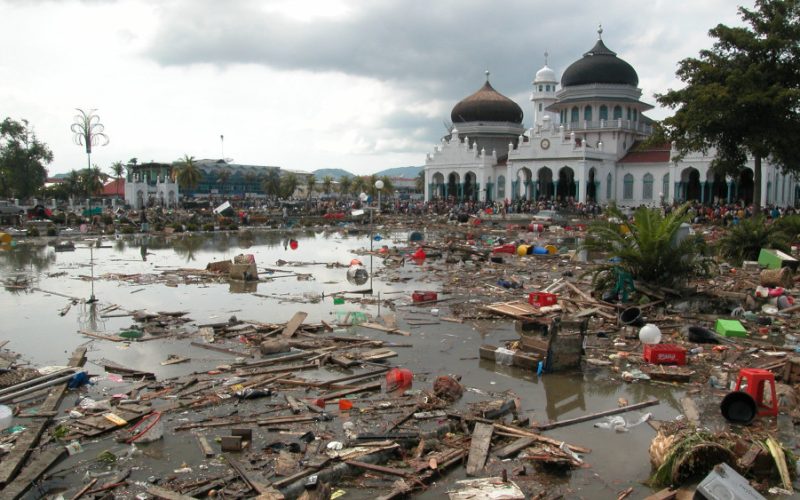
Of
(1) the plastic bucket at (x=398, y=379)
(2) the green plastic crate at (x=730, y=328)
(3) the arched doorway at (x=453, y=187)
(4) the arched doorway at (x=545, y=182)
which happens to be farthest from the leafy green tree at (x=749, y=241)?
(3) the arched doorway at (x=453, y=187)

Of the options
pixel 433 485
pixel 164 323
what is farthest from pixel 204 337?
pixel 433 485

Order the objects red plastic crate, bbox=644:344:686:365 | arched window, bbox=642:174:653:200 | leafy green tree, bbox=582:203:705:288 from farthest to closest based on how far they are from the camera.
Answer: arched window, bbox=642:174:653:200 < leafy green tree, bbox=582:203:705:288 < red plastic crate, bbox=644:344:686:365

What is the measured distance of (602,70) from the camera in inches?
2360

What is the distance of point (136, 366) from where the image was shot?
10125 mm

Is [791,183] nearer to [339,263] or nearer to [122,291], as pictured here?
[339,263]

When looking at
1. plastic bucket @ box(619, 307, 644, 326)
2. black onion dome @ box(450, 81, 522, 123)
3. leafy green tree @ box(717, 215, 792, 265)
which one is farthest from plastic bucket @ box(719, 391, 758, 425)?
black onion dome @ box(450, 81, 522, 123)

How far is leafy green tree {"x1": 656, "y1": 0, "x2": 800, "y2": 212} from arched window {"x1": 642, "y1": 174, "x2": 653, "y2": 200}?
27.7 m

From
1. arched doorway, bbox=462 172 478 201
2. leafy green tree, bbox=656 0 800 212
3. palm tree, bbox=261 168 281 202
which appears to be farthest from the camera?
palm tree, bbox=261 168 281 202

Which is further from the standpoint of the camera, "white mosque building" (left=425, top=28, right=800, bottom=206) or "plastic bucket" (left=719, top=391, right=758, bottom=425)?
"white mosque building" (left=425, top=28, right=800, bottom=206)

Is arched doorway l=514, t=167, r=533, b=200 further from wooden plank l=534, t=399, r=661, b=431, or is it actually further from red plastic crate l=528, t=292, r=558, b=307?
wooden plank l=534, t=399, r=661, b=431

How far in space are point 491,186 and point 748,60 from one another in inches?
1468

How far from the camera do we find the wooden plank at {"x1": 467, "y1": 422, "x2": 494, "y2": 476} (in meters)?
6.22

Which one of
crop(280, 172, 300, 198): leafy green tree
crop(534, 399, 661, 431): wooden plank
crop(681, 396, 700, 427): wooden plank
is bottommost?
crop(534, 399, 661, 431): wooden plank

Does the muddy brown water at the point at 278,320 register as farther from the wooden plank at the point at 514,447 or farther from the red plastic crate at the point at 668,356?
the red plastic crate at the point at 668,356
